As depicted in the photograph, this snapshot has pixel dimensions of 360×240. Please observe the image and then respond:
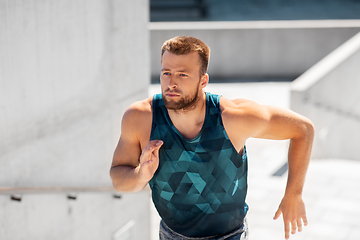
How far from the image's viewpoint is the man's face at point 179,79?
2180mm

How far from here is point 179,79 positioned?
2184 mm

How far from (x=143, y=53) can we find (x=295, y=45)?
922 cm

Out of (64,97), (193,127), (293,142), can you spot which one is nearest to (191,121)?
(193,127)

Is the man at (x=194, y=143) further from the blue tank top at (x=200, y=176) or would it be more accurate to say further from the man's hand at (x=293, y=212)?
the man's hand at (x=293, y=212)

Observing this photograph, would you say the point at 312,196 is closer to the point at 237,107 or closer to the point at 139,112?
the point at 237,107

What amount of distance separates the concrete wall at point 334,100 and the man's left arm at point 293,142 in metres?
5.85

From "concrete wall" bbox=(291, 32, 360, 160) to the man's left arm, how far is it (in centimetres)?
585

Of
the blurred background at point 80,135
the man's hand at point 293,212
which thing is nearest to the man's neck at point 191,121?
the man's hand at point 293,212

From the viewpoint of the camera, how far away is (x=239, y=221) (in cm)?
252

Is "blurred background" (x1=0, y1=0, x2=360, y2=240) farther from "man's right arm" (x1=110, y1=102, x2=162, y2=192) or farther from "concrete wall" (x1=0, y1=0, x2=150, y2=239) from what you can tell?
"man's right arm" (x1=110, y1=102, x2=162, y2=192)

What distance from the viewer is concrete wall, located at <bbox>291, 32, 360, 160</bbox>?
27.8ft

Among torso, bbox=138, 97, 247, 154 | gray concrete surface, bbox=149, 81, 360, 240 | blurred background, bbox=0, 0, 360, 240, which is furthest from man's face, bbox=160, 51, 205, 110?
gray concrete surface, bbox=149, 81, 360, 240

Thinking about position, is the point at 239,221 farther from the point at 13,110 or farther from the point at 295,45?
the point at 295,45

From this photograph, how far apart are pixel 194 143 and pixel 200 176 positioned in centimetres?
17
